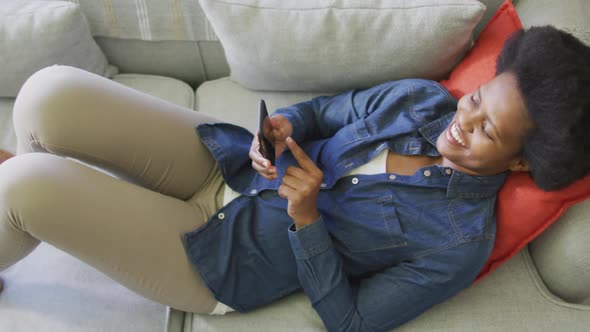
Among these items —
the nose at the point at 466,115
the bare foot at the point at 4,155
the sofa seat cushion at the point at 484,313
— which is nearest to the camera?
the nose at the point at 466,115

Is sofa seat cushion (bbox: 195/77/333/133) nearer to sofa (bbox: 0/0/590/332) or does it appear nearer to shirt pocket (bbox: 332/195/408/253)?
sofa (bbox: 0/0/590/332)

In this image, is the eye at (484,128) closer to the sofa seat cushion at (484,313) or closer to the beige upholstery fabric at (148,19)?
the sofa seat cushion at (484,313)

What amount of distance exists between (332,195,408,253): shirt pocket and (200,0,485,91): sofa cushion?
396mm

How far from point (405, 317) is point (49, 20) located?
122cm

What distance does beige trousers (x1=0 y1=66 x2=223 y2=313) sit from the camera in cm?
82

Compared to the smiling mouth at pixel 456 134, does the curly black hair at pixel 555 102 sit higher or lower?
higher

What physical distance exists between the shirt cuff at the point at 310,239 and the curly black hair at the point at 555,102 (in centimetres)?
43

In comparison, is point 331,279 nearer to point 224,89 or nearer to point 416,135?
point 416,135

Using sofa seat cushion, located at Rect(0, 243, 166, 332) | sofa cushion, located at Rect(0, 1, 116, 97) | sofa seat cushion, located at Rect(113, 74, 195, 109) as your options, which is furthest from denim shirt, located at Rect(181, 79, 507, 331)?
sofa cushion, located at Rect(0, 1, 116, 97)

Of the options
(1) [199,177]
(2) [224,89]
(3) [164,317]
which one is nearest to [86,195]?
(1) [199,177]

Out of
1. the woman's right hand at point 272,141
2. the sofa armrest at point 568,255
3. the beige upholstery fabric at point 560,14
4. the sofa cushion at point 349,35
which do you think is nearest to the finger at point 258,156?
the woman's right hand at point 272,141

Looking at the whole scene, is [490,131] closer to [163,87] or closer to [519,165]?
[519,165]

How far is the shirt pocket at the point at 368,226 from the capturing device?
0.94m

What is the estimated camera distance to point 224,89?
4.51ft
